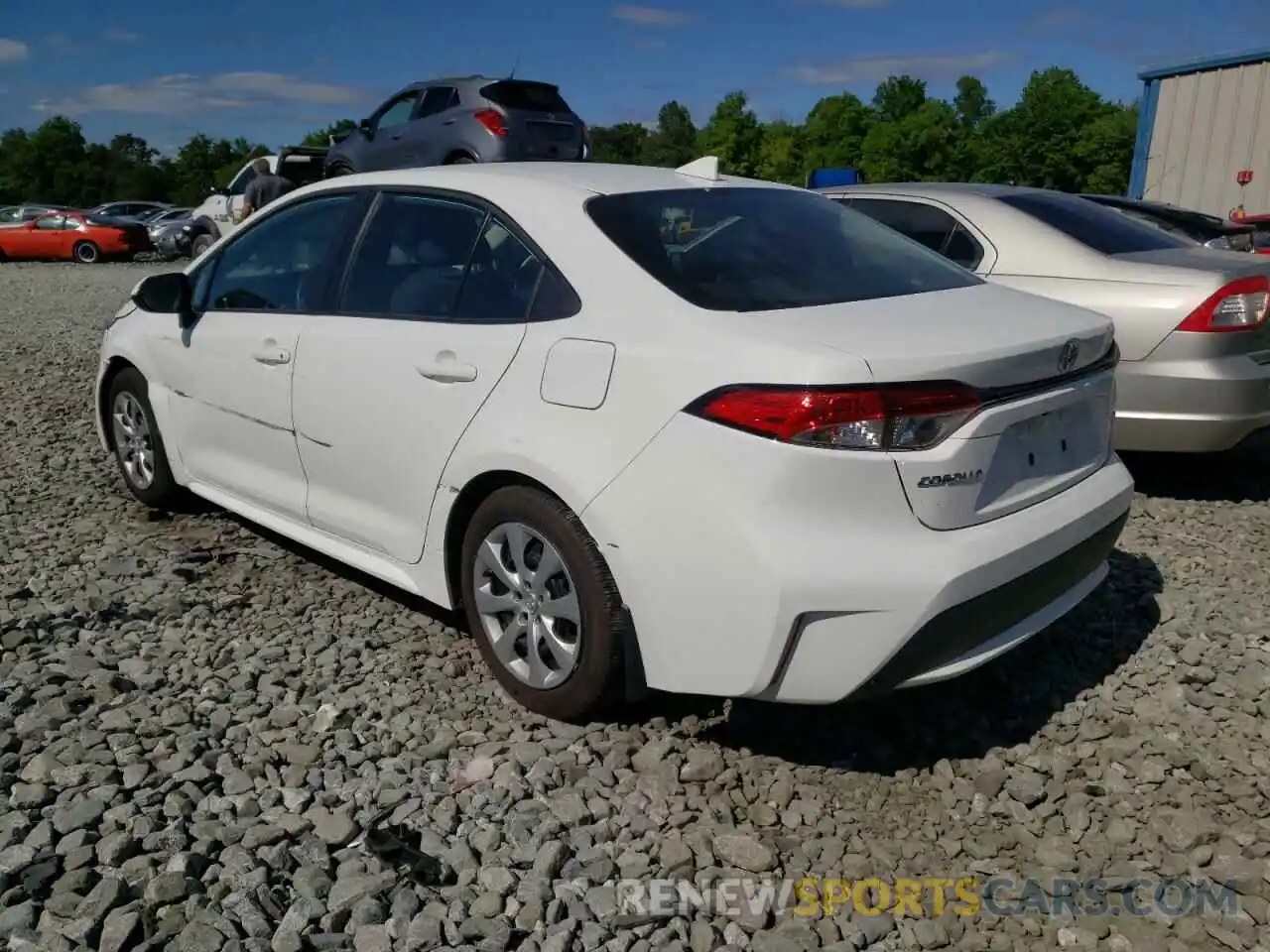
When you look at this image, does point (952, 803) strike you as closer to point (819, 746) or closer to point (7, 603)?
point (819, 746)

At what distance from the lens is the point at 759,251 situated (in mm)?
3143

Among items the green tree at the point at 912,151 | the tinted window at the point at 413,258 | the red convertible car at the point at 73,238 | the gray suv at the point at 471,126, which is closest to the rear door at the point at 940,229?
the tinted window at the point at 413,258

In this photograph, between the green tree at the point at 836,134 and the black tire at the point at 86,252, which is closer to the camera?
the black tire at the point at 86,252

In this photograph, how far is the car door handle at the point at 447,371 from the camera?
3.15m

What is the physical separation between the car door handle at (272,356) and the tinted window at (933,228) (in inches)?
123

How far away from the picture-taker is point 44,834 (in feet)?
8.63

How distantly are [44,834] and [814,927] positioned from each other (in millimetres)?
1854

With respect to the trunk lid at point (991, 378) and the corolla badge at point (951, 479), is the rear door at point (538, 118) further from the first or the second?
the corolla badge at point (951, 479)

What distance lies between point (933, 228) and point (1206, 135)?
15518mm

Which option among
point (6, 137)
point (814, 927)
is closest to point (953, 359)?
point (814, 927)

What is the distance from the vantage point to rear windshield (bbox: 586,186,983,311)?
115 inches

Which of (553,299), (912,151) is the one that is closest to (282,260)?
(553,299)

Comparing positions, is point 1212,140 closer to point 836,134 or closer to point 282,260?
point 282,260

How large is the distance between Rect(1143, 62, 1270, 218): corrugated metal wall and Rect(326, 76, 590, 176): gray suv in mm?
11137
